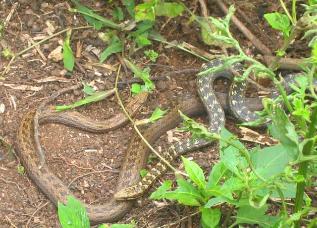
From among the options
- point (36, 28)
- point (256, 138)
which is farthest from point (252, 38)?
point (36, 28)

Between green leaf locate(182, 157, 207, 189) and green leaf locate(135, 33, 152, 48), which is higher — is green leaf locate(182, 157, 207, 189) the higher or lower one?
the lower one

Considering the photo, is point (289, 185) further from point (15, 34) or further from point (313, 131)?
point (15, 34)

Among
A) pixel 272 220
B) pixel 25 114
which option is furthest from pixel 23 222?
pixel 272 220

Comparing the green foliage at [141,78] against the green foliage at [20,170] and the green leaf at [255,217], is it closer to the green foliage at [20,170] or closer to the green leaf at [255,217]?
the green foliage at [20,170]

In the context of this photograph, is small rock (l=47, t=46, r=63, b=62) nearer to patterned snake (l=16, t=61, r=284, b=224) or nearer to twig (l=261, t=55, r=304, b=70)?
patterned snake (l=16, t=61, r=284, b=224)

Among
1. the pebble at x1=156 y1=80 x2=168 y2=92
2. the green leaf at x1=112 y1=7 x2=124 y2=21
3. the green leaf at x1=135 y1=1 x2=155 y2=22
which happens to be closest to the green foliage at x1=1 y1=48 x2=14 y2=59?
the green leaf at x1=112 y1=7 x2=124 y2=21

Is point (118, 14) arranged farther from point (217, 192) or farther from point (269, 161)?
point (269, 161)
